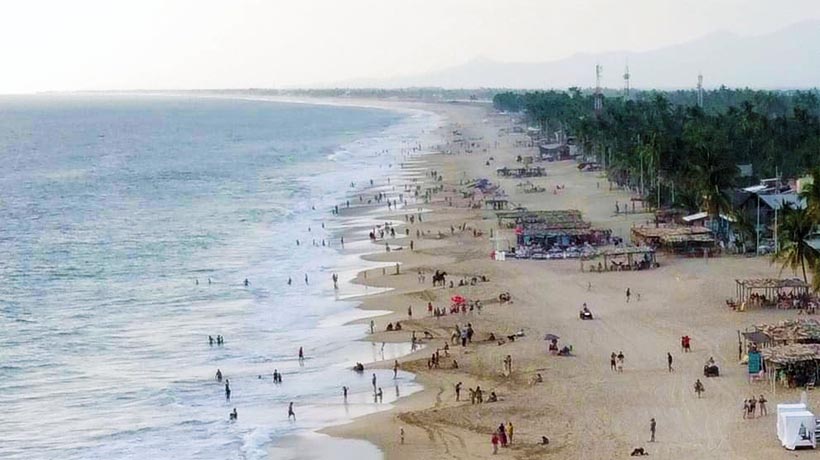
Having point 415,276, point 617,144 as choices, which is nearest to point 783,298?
point 415,276

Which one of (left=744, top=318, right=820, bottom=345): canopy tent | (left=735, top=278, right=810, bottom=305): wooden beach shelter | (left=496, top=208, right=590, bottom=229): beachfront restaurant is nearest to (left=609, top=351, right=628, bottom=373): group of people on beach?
(left=744, top=318, right=820, bottom=345): canopy tent

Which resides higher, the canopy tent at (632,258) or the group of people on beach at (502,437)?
the canopy tent at (632,258)

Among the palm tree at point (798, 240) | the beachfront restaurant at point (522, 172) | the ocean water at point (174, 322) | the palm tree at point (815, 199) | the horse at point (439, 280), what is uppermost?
the palm tree at point (815, 199)

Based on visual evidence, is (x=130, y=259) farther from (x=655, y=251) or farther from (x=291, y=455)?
(x=291, y=455)

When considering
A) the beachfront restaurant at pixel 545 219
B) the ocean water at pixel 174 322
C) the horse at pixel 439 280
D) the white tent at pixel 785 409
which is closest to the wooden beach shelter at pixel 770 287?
the horse at pixel 439 280

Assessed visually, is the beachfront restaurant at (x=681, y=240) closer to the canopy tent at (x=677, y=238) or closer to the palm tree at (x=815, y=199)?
the canopy tent at (x=677, y=238)

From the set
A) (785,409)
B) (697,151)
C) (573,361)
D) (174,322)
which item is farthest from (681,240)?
(785,409)
